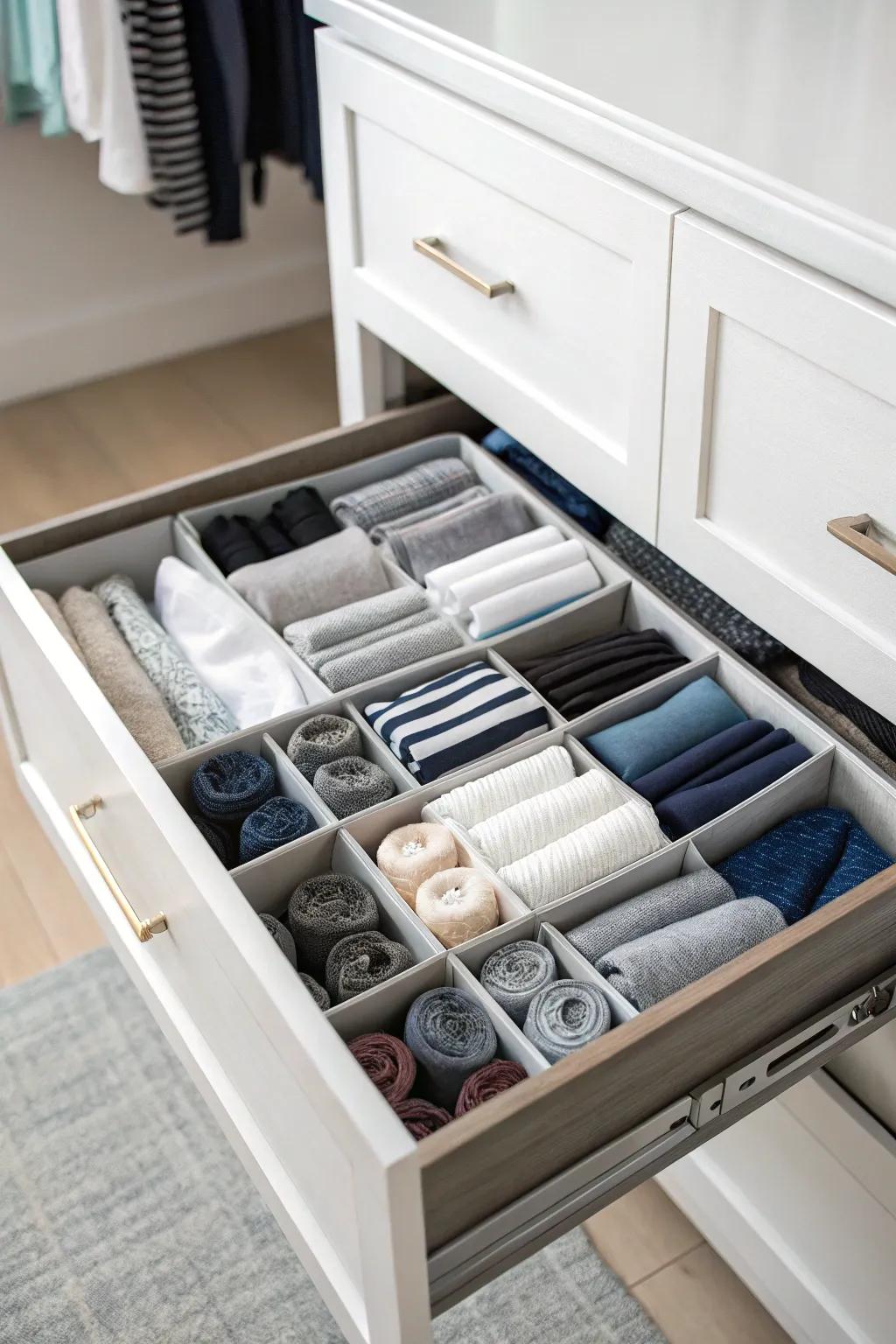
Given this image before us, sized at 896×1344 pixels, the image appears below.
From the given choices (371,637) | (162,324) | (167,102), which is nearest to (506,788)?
(371,637)

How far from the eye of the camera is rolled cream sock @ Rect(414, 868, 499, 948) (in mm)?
926

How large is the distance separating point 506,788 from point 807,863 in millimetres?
229

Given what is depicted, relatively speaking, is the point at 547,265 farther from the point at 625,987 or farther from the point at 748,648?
the point at 625,987

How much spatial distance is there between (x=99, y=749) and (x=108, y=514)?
0.35 metres

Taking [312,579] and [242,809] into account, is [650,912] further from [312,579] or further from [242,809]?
[312,579]

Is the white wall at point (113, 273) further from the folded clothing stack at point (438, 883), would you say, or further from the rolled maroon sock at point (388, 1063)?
the rolled maroon sock at point (388, 1063)

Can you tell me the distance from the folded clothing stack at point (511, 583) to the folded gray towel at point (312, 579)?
2.7 inches

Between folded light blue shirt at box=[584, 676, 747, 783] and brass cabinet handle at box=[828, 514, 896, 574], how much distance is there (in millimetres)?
223

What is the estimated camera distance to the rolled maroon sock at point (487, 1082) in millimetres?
818

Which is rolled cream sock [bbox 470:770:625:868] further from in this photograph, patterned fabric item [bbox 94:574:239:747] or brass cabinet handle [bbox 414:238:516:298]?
brass cabinet handle [bbox 414:238:516:298]

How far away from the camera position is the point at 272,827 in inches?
39.4

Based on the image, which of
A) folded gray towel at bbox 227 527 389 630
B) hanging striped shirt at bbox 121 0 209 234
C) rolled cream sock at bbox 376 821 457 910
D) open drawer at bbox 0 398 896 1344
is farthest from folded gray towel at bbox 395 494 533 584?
hanging striped shirt at bbox 121 0 209 234

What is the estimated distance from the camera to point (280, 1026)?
0.79 meters

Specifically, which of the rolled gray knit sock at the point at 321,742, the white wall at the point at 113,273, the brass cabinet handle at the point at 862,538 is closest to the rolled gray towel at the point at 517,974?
the rolled gray knit sock at the point at 321,742
